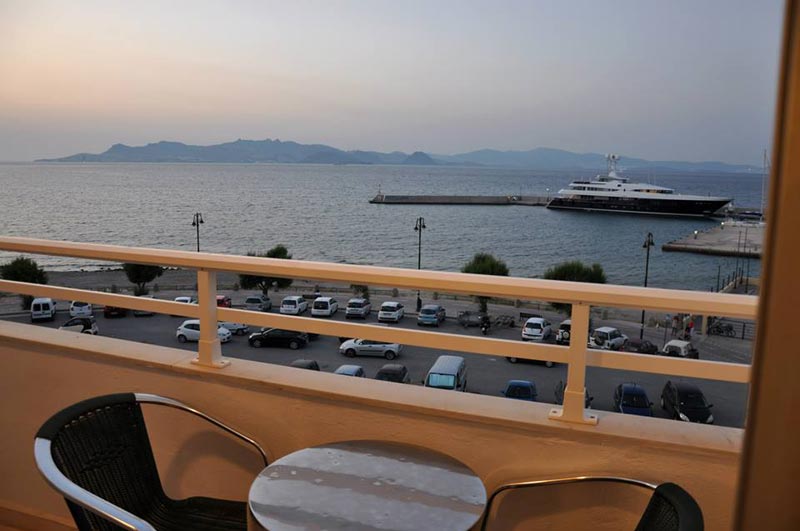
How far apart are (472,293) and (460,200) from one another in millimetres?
98151

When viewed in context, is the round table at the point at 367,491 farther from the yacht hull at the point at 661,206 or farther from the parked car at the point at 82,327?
the yacht hull at the point at 661,206

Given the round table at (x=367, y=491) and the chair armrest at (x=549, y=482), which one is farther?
A: the chair armrest at (x=549, y=482)

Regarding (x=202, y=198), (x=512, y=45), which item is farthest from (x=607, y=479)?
(x=202, y=198)

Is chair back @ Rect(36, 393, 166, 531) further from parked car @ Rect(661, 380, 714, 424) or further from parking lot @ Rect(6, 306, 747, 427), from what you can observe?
parked car @ Rect(661, 380, 714, 424)

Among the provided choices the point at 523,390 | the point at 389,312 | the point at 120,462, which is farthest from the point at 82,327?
the point at 389,312

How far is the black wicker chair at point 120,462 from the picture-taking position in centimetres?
186

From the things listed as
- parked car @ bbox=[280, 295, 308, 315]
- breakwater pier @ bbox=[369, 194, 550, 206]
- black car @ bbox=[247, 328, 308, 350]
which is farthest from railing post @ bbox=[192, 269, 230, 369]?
breakwater pier @ bbox=[369, 194, 550, 206]

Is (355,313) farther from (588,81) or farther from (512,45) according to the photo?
(588,81)

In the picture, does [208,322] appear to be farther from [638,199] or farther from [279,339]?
[638,199]

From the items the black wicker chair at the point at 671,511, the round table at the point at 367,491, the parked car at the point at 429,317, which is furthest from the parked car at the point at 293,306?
the black wicker chair at the point at 671,511

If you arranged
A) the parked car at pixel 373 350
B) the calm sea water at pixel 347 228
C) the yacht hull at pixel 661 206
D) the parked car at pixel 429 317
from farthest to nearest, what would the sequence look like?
1. the yacht hull at pixel 661 206
2. the calm sea water at pixel 347 228
3. the parked car at pixel 429 317
4. the parked car at pixel 373 350

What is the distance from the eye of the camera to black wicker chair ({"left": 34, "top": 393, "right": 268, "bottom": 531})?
1860mm

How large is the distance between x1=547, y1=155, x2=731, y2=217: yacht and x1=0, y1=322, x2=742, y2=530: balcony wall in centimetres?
8460

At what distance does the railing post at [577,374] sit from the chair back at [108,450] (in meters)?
1.41
